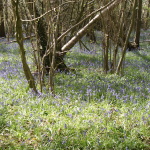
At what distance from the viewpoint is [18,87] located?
6383 mm

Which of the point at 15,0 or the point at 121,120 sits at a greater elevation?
the point at 15,0

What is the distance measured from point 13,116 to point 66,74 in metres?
3.81

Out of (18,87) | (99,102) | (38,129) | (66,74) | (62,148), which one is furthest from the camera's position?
(66,74)

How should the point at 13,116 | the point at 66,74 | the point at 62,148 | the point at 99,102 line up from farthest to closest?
the point at 66,74 < the point at 99,102 < the point at 13,116 < the point at 62,148

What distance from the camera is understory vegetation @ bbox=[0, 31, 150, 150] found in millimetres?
3861

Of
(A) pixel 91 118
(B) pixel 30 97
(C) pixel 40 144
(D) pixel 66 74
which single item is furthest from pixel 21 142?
(D) pixel 66 74

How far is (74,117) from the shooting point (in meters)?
4.63

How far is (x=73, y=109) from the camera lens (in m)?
5.04

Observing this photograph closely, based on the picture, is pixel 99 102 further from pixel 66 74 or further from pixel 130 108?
pixel 66 74

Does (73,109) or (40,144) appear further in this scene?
(73,109)

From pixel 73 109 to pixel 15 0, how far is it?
2671mm

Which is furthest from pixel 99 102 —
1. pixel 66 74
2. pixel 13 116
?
pixel 66 74

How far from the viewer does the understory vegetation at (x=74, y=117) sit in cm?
386

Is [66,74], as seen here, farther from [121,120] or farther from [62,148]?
[62,148]
